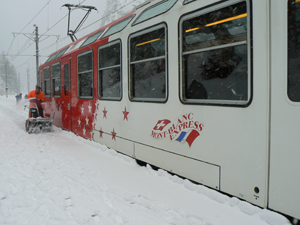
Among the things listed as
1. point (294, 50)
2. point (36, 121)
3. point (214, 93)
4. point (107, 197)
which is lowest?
point (107, 197)

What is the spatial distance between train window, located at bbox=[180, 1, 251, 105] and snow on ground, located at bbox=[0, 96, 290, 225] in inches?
47.0

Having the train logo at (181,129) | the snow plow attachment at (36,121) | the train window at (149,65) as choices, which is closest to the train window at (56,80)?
the snow plow attachment at (36,121)

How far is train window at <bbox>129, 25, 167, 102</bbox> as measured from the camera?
4.03 metres

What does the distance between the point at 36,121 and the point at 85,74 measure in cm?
335

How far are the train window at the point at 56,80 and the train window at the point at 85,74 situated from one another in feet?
7.12

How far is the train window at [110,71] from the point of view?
5274 mm

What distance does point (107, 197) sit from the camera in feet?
11.4

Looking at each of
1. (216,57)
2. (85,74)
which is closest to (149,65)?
(216,57)

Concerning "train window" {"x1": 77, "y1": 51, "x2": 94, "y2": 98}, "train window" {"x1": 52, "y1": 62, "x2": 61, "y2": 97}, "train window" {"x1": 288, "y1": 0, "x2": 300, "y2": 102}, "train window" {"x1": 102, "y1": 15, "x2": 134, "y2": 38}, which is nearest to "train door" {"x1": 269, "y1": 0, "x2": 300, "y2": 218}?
"train window" {"x1": 288, "y1": 0, "x2": 300, "y2": 102}

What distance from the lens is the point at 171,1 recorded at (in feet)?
12.9

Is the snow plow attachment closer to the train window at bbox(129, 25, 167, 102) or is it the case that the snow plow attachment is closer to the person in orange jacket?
the person in orange jacket

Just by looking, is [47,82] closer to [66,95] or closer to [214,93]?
[66,95]

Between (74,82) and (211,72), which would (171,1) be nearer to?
(211,72)

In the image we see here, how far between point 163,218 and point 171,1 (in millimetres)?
3007
